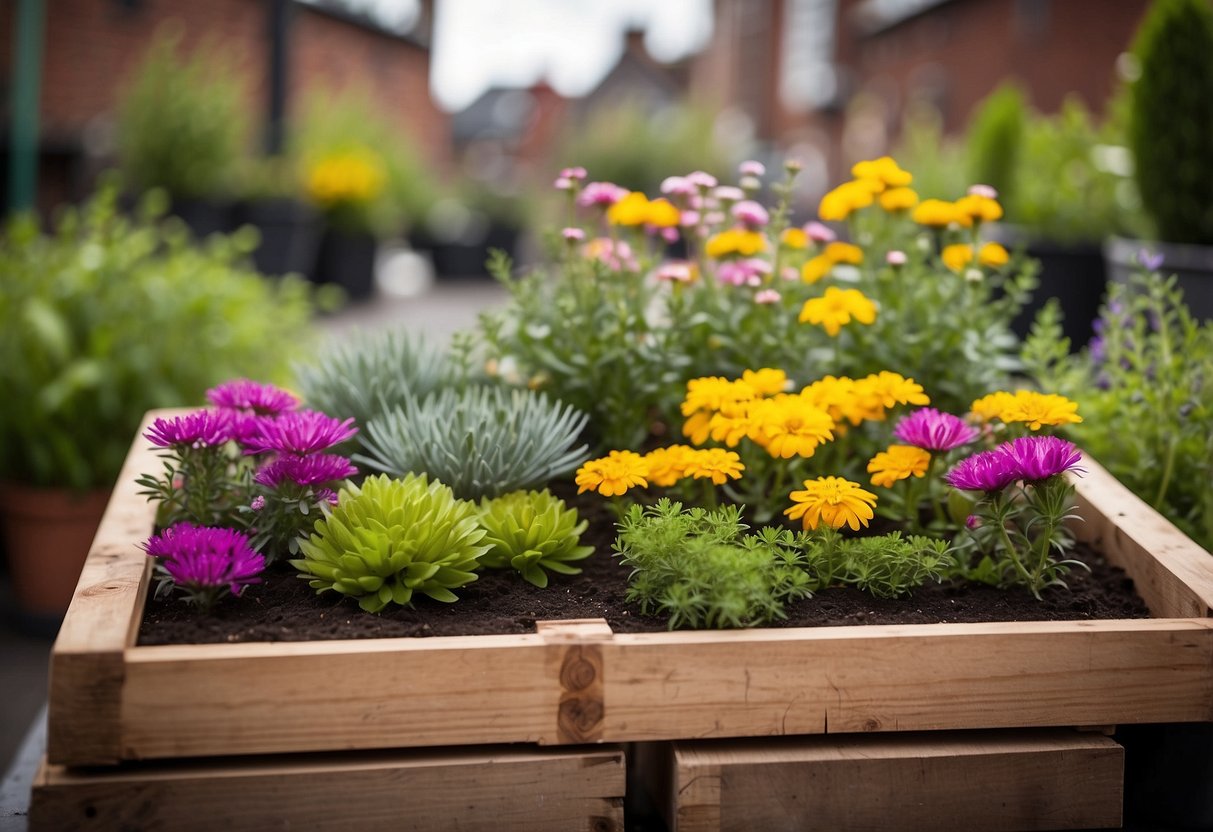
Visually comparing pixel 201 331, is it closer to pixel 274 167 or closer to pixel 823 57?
pixel 274 167

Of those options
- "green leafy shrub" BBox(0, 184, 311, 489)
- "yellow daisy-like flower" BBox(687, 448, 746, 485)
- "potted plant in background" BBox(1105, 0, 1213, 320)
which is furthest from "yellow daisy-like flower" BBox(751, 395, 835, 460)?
"potted plant in background" BBox(1105, 0, 1213, 320)

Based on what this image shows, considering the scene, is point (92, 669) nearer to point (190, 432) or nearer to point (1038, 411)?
point (190, 432)

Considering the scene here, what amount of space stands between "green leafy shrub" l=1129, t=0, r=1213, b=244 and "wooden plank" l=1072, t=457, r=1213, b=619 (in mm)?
2048

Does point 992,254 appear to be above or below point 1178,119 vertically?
below

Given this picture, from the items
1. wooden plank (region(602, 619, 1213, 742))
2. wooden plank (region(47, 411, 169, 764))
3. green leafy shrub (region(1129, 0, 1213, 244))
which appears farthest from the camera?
green leafy shrub (region(1129, 0, 1213, 244))

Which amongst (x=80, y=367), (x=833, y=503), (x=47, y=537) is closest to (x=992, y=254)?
(x=833, y=503)

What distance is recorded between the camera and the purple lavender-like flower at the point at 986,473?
1.60 metres

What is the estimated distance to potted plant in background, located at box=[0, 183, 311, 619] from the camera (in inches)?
116

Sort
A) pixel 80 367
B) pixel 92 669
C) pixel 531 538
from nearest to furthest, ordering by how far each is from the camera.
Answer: pixel 92 669
pixel 531 538
pixel 80 367

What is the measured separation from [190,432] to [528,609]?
0.57m

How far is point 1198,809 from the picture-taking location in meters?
1.65

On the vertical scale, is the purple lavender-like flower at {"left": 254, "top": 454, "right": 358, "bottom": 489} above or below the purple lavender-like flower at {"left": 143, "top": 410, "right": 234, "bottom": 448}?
below

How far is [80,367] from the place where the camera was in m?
2.89

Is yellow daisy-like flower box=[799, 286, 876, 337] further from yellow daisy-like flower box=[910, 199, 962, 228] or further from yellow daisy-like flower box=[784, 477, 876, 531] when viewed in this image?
yellow daisy-like flower box=[784, 477, 876, 531]
